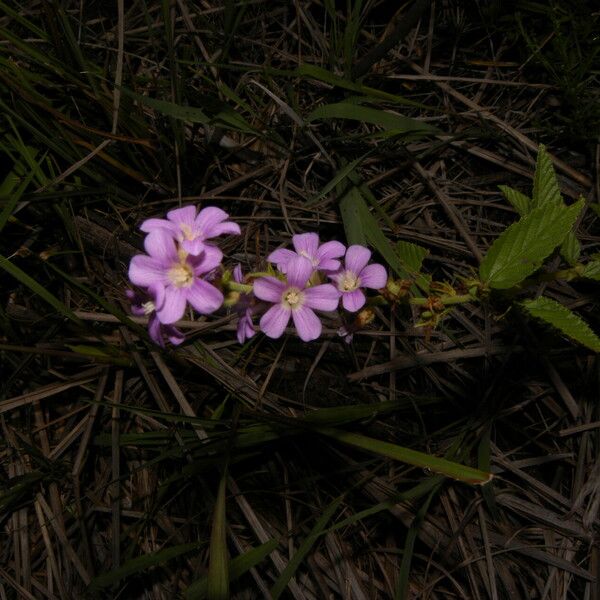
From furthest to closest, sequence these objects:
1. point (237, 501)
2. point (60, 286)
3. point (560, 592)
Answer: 1. point (60, 286)
2. point (237, 501)
3. point (560, 592)

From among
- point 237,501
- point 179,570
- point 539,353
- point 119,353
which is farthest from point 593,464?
point 119,353

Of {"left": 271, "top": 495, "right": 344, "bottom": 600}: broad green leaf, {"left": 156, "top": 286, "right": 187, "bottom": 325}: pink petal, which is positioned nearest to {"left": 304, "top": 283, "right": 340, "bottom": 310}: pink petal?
{"left": 156, "top": 286, "right": 187, "bottom": 325}: pink petal

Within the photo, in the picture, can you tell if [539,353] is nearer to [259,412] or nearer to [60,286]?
[259,412]

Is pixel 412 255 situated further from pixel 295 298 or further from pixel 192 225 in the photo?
pixel 192 225

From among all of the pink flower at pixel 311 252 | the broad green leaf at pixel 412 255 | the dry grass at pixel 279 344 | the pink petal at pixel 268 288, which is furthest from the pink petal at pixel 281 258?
the dry grass at pixel 279 344

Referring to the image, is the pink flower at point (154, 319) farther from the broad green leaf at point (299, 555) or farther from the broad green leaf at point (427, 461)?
the broad green leaf at point (299, 555)

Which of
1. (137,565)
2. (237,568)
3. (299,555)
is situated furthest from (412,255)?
(137,565)
